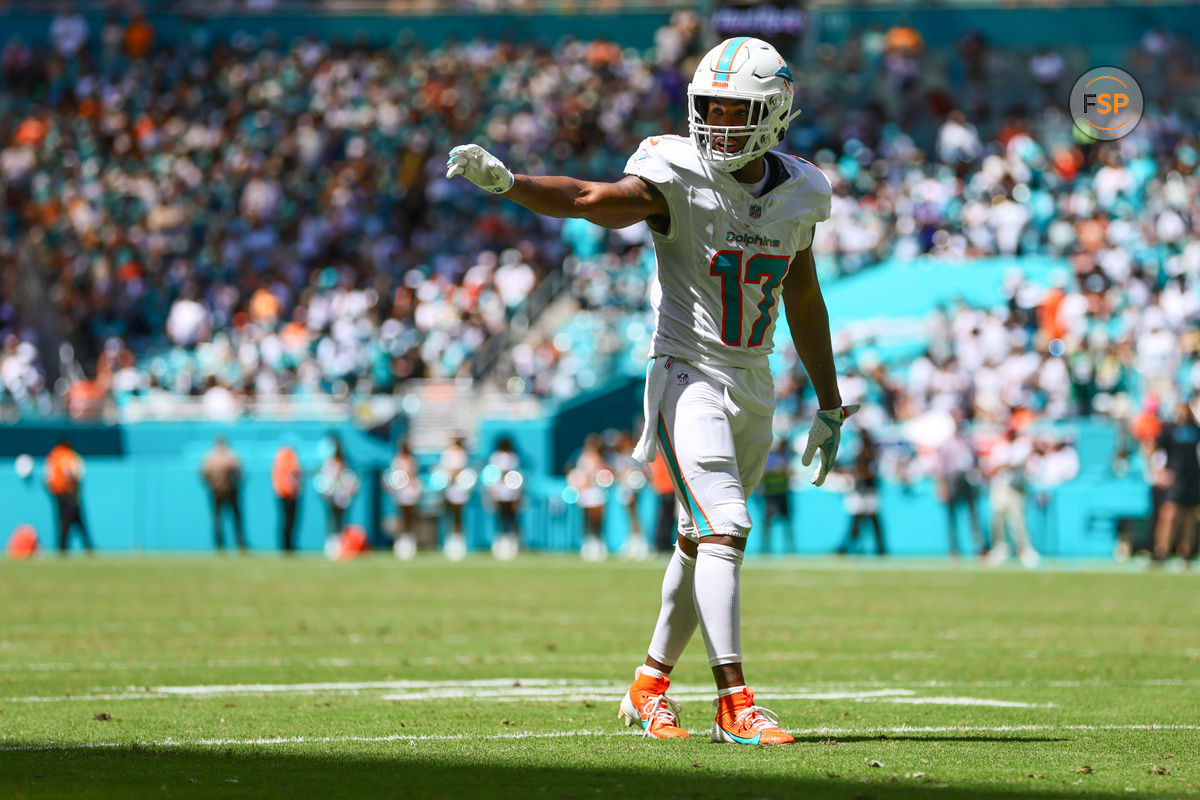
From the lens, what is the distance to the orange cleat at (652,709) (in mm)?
6383

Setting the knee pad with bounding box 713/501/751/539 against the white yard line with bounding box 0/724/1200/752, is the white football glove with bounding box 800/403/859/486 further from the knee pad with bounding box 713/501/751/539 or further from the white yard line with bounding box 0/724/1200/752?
the white yard line with bounding box 0/724/1200/752

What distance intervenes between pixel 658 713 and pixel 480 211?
87.3 feet

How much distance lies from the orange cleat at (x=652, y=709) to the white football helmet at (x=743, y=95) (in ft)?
6.31

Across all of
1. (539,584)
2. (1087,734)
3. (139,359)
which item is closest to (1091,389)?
(539,584)

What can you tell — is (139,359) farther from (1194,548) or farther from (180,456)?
(1194,548)

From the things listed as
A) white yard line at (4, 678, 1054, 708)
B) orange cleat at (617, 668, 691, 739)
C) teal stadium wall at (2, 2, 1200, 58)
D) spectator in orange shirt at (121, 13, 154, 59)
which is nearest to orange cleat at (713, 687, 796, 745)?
orange cleat at (617, 668, 691, 739)

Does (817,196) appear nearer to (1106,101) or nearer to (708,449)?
(708,449)

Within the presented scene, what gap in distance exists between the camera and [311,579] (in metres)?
19.0

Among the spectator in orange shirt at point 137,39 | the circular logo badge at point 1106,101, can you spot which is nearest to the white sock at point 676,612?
the circular logo badge at point 1106,101

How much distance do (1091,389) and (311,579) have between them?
449 inches

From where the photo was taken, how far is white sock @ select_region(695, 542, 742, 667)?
20.4 feet

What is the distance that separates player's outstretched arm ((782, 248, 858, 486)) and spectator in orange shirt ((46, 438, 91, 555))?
67.5 ft

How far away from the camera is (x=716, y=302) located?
6559 mm

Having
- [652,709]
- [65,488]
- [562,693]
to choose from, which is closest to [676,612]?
[652,709]
